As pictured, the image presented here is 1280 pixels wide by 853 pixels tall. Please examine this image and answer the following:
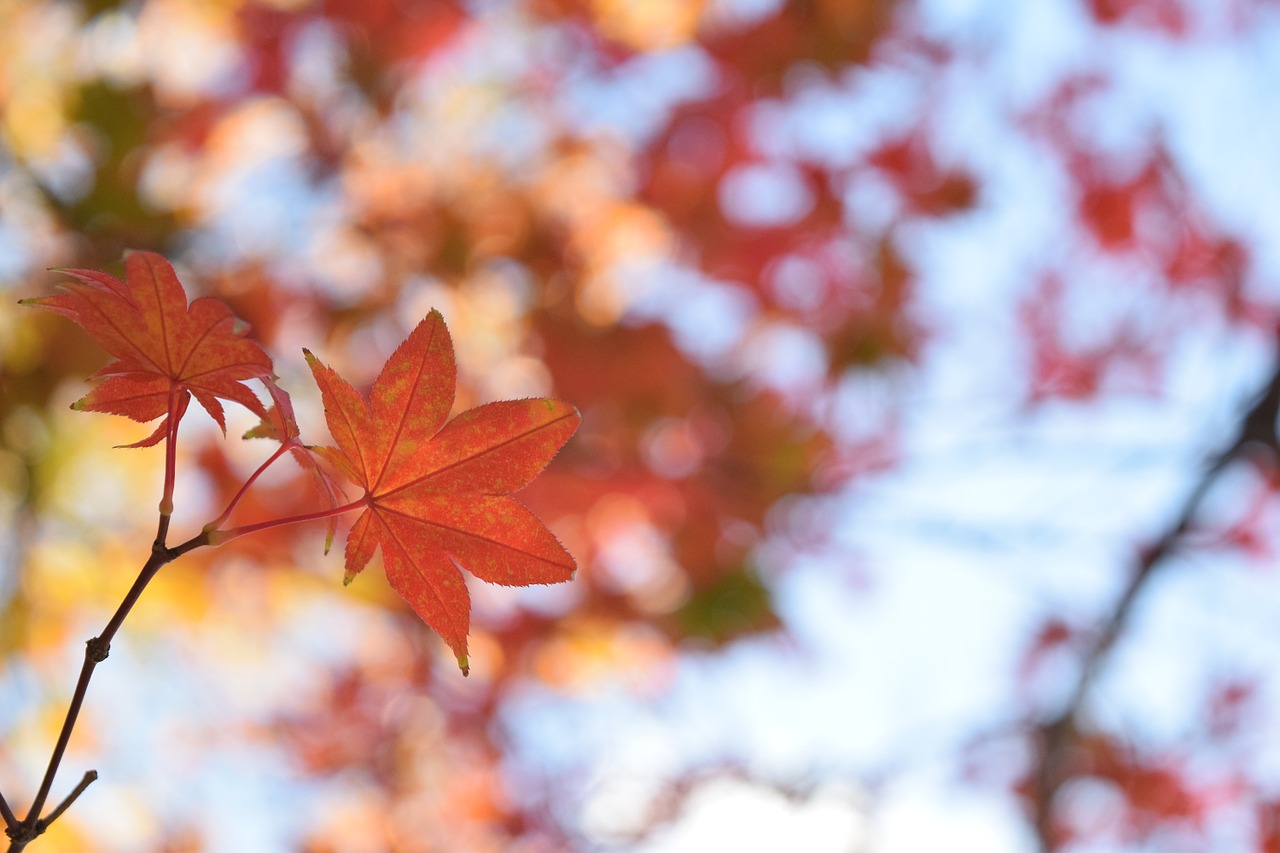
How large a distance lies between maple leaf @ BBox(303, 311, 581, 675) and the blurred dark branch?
2.74 meters

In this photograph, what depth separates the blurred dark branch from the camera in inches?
114

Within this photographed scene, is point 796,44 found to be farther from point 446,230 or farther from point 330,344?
point 330,344

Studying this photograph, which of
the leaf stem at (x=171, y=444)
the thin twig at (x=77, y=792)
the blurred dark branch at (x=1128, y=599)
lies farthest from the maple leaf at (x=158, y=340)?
the blurred dark branch at (x=1128, y=599)

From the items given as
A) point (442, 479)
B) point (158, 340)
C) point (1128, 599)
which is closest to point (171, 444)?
point (158, 340)

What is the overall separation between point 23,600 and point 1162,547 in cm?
361

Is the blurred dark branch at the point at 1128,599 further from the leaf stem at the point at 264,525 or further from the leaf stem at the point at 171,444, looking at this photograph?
the leaf stem at the point at 171,444

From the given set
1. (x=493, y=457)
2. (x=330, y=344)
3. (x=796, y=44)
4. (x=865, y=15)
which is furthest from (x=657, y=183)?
(x=493, y=457)

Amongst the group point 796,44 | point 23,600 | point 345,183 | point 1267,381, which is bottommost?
point 23,600

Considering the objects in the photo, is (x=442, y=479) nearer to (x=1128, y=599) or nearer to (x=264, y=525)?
(x=264, y=525)

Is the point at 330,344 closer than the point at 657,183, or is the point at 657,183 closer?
the point at 330,344

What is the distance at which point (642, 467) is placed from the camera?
140 inches

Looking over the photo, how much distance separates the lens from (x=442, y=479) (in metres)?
0.88

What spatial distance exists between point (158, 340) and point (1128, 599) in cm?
317

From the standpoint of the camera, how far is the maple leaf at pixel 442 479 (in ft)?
2.77
